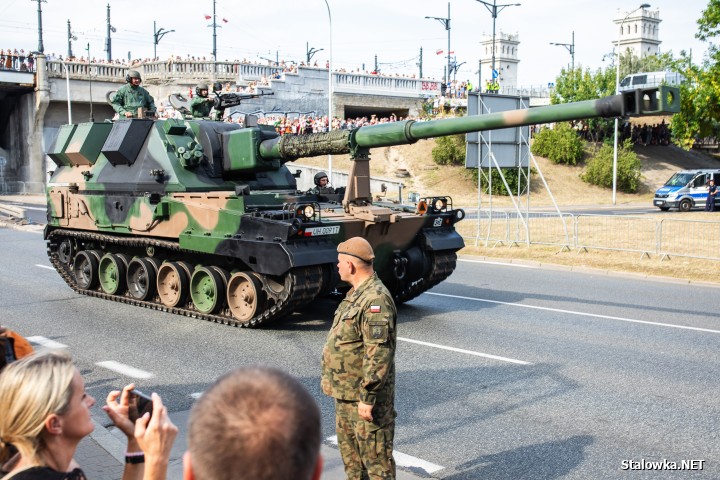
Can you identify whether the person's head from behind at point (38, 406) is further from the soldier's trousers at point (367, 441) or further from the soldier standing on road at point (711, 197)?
the soldier standing on road at point (711, 197)

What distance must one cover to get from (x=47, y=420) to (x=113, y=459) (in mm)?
3248

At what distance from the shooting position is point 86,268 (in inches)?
536

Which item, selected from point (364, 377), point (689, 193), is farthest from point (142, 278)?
point (689, 193)

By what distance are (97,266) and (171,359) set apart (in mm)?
5013

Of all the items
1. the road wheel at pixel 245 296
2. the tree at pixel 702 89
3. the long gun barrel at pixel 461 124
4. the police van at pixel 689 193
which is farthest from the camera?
the police van at pixel 689 193

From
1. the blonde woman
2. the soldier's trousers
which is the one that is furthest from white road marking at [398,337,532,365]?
the blonde woman

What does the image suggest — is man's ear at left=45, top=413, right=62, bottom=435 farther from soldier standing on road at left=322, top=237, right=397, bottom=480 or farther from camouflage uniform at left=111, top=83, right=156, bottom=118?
camouflage uniform at left=111, top=83, right=156, bottom=118

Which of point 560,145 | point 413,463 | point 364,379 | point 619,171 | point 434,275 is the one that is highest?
point 560,145

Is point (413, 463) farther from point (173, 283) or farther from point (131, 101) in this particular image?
point (131, 101)

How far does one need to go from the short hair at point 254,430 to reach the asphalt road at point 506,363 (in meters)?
3.97

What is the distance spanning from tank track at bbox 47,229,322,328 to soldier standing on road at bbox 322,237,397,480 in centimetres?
491

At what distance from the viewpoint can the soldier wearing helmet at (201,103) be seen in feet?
44.2

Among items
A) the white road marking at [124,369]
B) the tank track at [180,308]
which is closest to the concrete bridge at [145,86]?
the tank track at [180,308]

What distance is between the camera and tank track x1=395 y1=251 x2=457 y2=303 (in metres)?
12.0
